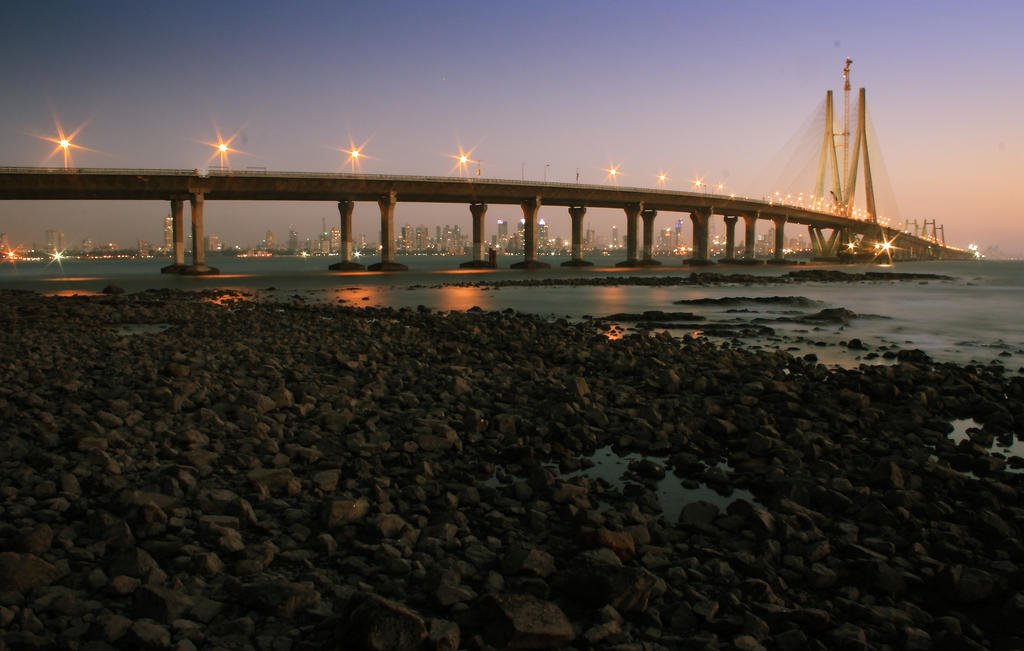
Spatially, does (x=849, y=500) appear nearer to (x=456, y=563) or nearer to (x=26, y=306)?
(x=456, y=563)

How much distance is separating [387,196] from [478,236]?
1731 cm

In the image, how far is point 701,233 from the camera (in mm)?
122375

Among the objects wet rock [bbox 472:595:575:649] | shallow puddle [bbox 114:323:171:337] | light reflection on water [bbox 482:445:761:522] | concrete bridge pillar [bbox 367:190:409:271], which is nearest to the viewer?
wet rock [bbox 472:595:575:649]

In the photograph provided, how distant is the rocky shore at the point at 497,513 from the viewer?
4.04 meters

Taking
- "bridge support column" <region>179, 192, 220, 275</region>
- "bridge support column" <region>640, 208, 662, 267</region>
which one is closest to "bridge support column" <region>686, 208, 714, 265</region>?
"bridge support column" <region>640, 208, 662, 267</region>

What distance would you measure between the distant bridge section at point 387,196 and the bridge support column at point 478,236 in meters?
0.16

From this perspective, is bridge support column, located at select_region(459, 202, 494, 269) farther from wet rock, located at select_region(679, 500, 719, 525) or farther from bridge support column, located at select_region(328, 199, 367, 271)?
wet rock, located at select_region(679, 500, 719, 525)

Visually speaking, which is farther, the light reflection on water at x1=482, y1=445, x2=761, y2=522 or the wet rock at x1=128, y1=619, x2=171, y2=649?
the light reflection on water at x1=482, y1=445, x2=761, y2=522

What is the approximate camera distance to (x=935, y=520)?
570cm

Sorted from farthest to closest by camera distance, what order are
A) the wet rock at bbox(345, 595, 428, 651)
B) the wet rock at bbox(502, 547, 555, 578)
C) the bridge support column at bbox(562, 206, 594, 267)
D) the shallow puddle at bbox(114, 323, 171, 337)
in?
the bridge support column at bbox(562, 206, 594, 267)
the shallow puddle at bbox(114, 323, 171, 337)
the wet rock at bbox(502, 547, 555, 578)
the wet rock at bbox(345, 595, 428, 651)

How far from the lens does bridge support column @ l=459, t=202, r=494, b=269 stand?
95750mm

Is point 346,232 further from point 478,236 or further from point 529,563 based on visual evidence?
point 529,563

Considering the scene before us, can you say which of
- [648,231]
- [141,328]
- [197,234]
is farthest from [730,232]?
[141,328]

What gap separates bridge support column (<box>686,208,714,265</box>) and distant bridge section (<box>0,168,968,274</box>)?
0.61ft
